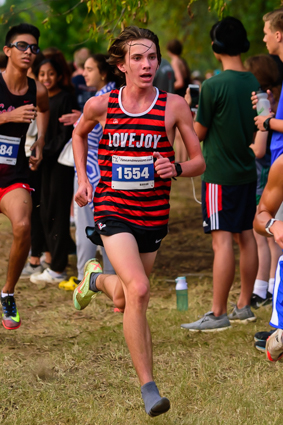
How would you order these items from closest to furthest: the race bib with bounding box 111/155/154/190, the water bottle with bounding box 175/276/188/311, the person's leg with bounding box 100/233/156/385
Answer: the person's leg with bounding box 100/233/156/385 < the race bib with bounding box 111/155/154/190 < the water bottle with bounding box 175/276/188/311

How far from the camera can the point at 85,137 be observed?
4.73 meters

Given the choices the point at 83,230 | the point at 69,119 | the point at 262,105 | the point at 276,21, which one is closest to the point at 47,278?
the point at 83,230

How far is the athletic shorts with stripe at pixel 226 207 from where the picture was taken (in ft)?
19.4

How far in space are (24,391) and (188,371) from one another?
1.18 metres

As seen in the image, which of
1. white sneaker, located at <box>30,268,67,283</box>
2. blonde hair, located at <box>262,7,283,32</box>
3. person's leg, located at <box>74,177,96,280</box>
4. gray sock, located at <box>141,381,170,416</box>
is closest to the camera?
gray sock, located at <box>141,381,170,416</box>

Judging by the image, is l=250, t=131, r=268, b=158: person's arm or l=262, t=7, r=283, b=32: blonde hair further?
l=250, t=131, r=268, b=158: person's arm

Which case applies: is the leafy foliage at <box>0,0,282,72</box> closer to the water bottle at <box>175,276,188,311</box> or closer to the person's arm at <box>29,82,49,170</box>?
the person's arm at <box>29,82,49,170</box>

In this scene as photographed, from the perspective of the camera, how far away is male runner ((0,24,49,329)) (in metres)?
5.69

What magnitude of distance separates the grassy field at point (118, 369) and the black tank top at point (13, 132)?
4.51 ft

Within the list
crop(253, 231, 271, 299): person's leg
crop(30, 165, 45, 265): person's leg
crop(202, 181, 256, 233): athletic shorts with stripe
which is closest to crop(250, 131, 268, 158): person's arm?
crop(202, 181, 256, 233): athletic shorts with stripe

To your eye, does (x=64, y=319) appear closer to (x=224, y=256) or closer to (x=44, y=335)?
(x=44, y=335)

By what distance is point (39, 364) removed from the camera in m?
5.00

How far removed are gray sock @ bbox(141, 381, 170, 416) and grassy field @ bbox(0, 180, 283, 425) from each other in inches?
12.5

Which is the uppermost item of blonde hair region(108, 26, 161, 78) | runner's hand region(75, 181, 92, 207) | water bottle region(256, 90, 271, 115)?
blonde hair region(108, 26, 161, 78)
